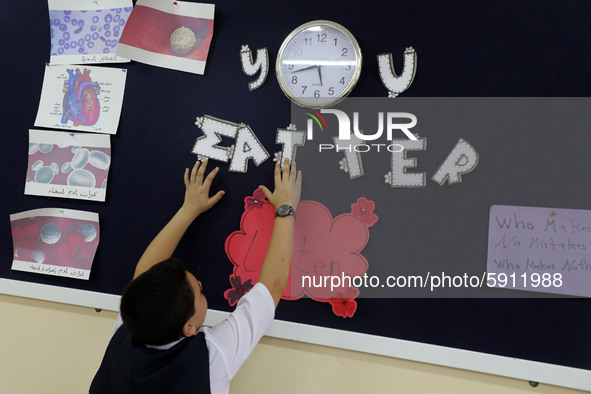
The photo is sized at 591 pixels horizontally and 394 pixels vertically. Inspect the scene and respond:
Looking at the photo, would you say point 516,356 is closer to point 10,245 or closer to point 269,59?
point 269,59

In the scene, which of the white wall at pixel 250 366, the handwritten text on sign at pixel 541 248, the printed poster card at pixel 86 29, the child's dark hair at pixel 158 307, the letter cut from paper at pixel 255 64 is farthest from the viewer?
the printed poster card at pixel 86 29

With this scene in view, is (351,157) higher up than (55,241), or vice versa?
(351,157)

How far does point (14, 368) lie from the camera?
1604 mm

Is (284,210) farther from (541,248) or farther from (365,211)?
(541,248)

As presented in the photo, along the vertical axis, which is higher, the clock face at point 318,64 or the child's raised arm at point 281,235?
the clock face at point 318,64

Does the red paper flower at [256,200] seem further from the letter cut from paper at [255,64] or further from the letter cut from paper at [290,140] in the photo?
the letter cut from paper at [255,64]

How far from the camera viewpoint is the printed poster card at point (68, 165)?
148 centimetres

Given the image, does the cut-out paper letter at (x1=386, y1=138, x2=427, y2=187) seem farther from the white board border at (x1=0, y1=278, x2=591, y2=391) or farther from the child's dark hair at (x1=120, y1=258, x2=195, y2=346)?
the child's dark hair at (x1=120, y1=258, x2=195, y2=346)

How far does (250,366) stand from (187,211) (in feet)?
1.72

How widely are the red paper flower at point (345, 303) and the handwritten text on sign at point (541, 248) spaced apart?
0.38m

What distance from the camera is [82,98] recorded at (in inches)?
58.6

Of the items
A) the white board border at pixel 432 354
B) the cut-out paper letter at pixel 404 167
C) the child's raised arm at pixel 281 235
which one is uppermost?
the cut-out paper letter at pixel 404 167

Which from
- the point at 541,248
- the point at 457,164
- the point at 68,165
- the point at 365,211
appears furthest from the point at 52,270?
the point at 541,248

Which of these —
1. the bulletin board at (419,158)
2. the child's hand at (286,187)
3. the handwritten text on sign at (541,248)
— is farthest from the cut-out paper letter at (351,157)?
the handwritten text on sign at (541,248)
